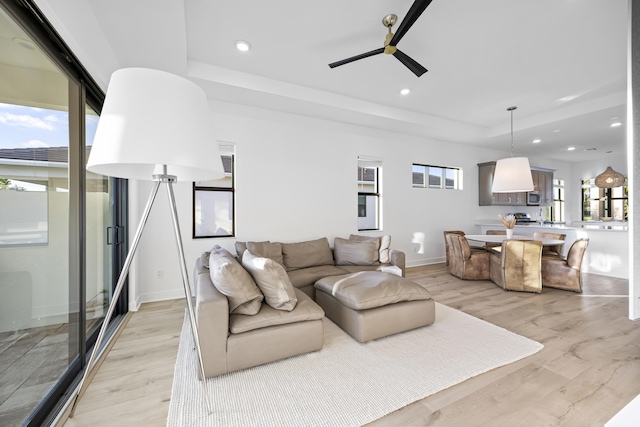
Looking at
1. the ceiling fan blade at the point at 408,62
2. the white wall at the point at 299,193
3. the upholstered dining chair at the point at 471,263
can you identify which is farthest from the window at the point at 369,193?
the ceiling fan blade at the point at 408,62

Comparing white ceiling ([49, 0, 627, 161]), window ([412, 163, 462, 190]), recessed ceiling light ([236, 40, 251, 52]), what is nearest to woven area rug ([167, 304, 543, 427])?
white ceiling ([49, 0, 627, 161])

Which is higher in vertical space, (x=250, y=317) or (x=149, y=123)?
(x=149, y=123)

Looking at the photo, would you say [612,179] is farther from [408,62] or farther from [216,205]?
[216,205]

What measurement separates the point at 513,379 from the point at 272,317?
1780 mm

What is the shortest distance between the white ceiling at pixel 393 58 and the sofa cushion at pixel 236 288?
2050mm

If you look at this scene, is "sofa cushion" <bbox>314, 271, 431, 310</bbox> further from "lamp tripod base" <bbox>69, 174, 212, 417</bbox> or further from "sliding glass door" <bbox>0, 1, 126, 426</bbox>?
"sliding glass door" <bbox>0, 1, 126, 426</bbox>

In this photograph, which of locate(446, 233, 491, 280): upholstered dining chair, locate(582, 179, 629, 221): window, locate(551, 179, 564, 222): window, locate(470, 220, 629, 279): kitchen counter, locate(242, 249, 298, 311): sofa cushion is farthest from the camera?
locate(551, 179, 564, 222): window

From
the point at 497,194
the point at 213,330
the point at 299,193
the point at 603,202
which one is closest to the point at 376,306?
the point at 213,330

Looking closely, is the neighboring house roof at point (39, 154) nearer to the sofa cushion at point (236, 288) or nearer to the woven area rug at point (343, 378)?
the sofa cushion at point (236, 288)

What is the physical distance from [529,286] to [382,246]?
2.14m

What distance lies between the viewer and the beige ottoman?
2309 millimetres

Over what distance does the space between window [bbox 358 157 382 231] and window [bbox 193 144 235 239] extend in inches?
92.0

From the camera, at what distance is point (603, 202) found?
25.5 ft

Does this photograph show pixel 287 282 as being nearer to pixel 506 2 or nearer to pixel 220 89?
pixel 220 89
